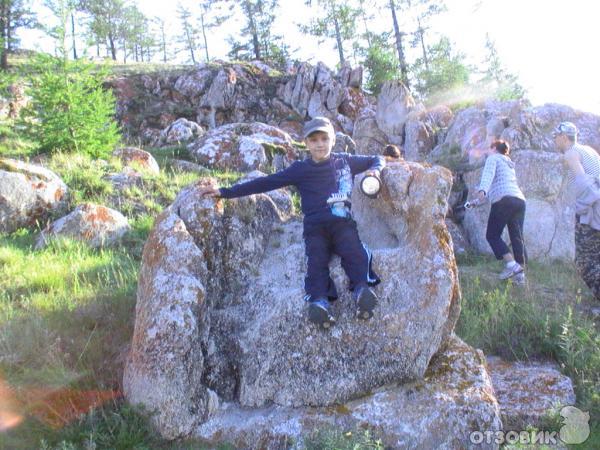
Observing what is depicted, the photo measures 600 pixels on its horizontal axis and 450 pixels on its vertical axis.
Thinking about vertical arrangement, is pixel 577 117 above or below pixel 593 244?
above

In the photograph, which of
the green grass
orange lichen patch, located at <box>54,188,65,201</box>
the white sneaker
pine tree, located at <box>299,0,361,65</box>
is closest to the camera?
the green grass

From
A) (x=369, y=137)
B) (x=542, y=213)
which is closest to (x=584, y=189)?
(x=542, y=213)

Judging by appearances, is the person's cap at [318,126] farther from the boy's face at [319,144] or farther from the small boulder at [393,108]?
the small boulder at [393,108]

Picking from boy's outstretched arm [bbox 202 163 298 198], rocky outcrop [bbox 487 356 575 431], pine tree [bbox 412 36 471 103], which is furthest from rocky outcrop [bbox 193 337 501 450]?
pine tree [bbox 412 36 471 103]

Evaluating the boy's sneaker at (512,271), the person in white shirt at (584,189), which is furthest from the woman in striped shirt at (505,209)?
the person in white shirt at (584,189)

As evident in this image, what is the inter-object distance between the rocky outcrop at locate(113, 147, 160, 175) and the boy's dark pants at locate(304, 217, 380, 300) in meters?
7.32

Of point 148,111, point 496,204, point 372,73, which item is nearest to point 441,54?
point 372,73

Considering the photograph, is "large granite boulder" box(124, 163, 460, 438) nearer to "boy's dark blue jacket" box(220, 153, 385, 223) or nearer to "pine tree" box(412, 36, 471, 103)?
"boy's dark blue jacket" box(220, 153, 385, 223)

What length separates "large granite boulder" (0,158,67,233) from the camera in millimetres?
7320

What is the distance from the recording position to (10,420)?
3426 millimetres

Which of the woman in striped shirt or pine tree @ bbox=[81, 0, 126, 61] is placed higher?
pine tree @ bbox=[81, 0, 126, 61]

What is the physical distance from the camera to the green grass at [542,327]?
14.7ft

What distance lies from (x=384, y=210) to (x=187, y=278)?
2.17 meters

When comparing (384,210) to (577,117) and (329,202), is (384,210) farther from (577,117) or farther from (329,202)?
(577,117)
